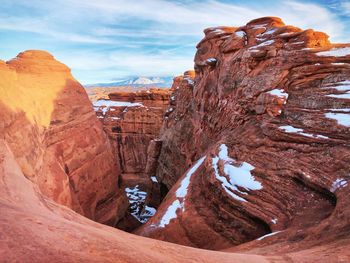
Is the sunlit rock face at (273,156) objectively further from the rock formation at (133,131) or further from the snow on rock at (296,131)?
the rock formation at (133,131)

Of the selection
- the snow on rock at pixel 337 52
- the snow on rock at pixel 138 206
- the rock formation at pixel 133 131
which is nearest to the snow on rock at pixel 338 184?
the snow on rock at pixel 337 52

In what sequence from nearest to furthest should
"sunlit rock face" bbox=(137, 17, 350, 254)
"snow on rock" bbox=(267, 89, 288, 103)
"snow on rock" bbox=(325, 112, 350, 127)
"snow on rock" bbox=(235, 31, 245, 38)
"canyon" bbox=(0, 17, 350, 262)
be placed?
"canyon" bbox=(0, 17, 350, 262), "sunlit rock face" bbox=(137, 17, 350, 254), "snow on rock" bbox=(325, 112, 350, 127), "snow on rock" bbox=(267, 89, 288, 103), "snow on rock" bbox=(235, 31, 245, 38)

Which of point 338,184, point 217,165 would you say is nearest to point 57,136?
point 217,165

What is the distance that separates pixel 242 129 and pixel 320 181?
25.7ft

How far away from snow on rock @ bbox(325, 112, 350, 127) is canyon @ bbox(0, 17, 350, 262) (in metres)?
0.11

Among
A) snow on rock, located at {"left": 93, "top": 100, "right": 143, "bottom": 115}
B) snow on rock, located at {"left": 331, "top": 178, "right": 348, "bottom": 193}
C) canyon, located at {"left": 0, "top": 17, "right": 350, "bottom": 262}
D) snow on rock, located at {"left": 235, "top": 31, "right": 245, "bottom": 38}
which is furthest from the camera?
snow on rock, located at {"left": 93, "top": 100, "right": 143, "bottom": 115}

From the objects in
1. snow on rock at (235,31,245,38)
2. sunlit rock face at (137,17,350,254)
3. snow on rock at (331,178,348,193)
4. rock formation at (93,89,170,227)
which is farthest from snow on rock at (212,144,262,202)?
rock formation at (93,89,170,227)

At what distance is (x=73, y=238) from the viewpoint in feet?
14.3

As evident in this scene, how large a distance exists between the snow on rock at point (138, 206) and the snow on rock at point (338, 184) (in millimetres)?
26005

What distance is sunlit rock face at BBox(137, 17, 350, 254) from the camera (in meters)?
10.7

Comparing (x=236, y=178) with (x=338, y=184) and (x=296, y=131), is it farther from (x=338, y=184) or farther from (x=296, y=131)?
(x=338, y=184)

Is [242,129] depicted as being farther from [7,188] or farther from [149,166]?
[149,166]

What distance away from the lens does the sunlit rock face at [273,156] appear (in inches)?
422

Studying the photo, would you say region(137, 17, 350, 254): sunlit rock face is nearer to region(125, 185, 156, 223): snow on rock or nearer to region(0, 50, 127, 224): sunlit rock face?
region(0, 50, 127, 224): sunlit rock face
